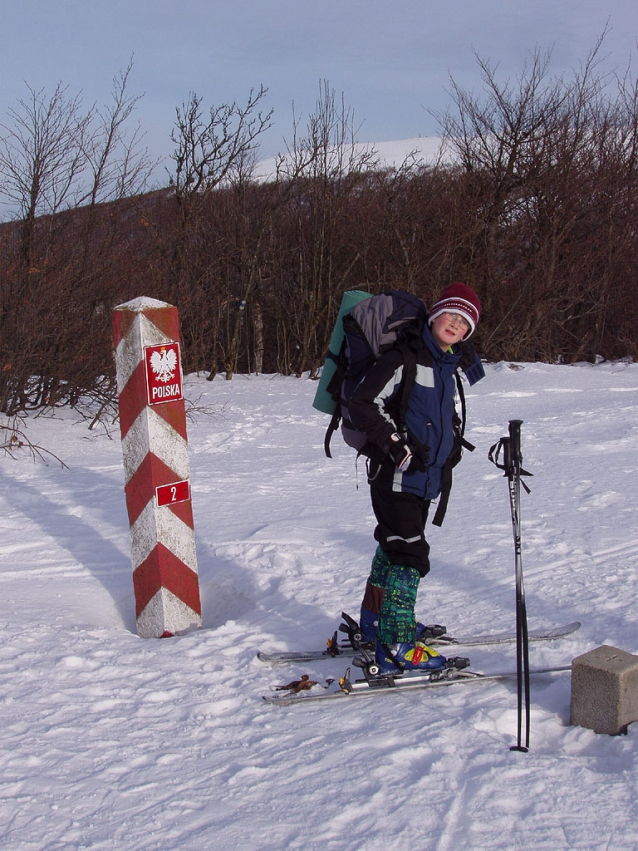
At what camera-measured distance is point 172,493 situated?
13.9ft

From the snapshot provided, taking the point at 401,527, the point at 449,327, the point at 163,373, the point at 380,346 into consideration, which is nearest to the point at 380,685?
the point at 401,527

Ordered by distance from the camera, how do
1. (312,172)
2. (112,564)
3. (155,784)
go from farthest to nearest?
1. (312,172)
2. (112,564)
3. (155,784)

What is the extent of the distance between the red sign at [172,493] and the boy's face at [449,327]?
1.63m

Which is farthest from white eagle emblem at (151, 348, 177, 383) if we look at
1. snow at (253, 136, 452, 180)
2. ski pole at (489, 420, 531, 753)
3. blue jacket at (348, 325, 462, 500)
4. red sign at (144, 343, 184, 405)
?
snow at (253, 136, 452, 180)

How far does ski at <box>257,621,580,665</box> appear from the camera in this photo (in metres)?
3.77

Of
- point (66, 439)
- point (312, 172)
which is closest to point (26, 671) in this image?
point (66, 439)

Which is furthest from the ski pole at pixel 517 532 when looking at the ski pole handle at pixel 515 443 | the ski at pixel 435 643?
the ski at pixel 435 643

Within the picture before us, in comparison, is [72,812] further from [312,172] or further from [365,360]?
[312,172]

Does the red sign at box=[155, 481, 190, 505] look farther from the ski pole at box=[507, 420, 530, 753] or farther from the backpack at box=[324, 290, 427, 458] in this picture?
the ski pole at box=[507, 420, 530, 753]

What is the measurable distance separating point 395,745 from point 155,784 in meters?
0.82

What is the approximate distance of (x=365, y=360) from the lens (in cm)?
345

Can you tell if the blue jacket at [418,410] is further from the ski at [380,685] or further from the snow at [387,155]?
the snow at [387,155]

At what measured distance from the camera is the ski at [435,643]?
3.77 meters

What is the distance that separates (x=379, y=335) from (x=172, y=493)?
1.51 metres
